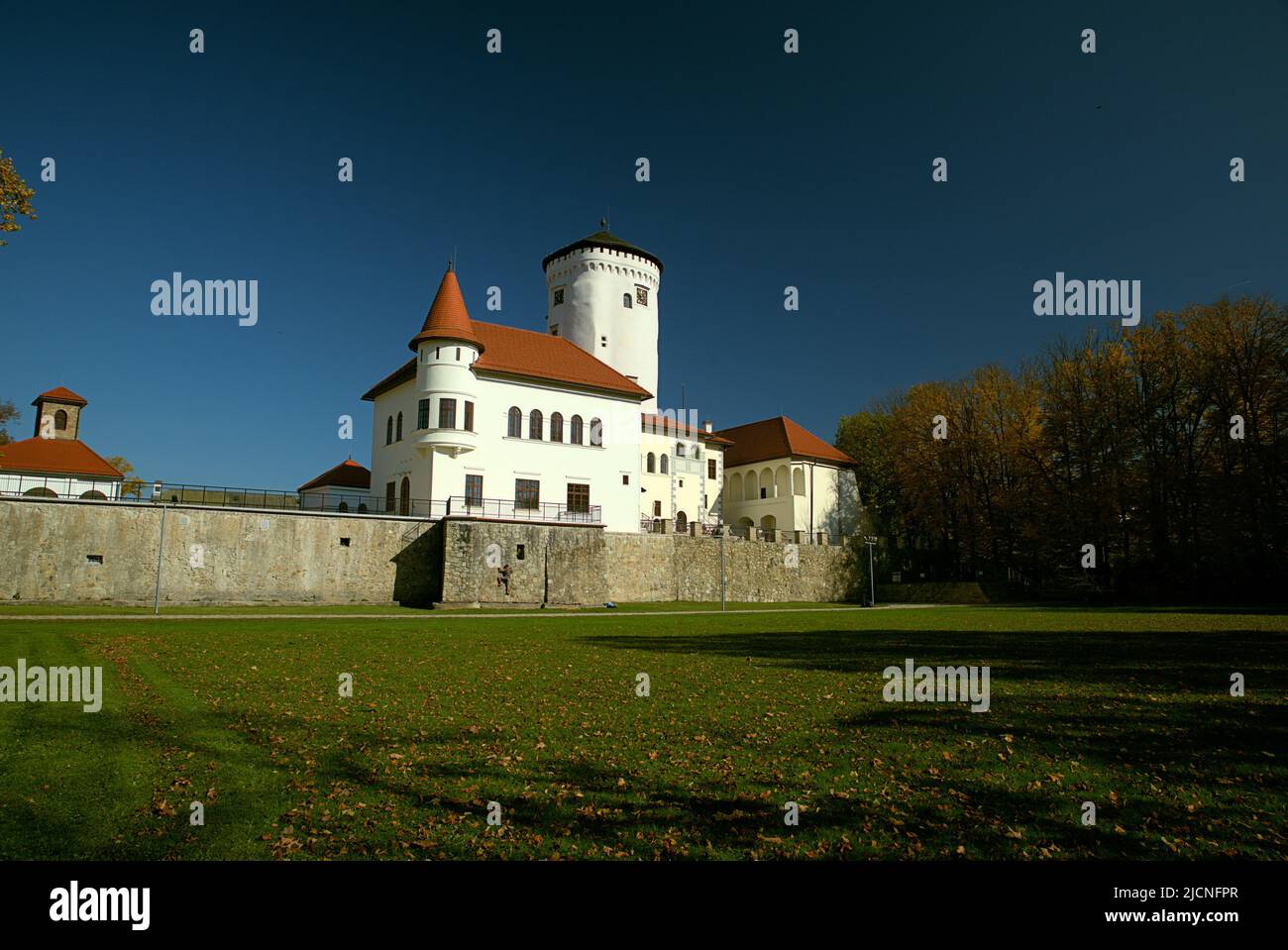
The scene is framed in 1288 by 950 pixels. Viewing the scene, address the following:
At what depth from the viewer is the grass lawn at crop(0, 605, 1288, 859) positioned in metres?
5.18

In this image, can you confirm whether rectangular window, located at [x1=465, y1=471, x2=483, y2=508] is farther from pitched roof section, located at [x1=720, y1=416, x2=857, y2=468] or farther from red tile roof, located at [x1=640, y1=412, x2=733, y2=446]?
pitched roof section, located at [x1=720, y1=416, x2=857, y2=468]

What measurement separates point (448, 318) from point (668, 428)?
21.1 meters

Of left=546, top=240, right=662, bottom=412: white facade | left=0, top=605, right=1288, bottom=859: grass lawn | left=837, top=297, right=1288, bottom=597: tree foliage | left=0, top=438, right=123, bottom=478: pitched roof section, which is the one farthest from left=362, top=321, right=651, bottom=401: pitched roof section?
left=0, top=605, right=1288, bottom=859: grass lawn

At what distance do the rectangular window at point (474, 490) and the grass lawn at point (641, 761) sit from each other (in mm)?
23957

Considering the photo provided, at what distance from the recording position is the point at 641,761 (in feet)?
23.7

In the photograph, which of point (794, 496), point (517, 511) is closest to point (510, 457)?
point (517, 511)

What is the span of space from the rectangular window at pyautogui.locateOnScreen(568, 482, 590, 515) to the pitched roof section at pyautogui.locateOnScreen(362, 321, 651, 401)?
5.67 m

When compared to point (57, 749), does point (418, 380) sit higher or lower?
higher

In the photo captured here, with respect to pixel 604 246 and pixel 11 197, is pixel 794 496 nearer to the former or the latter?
pixel 604 246

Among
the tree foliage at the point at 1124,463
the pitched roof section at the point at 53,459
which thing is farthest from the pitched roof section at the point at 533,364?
the tree foliage at the point at 1124,463

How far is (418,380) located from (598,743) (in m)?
33.2

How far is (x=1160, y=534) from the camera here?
1705 inches
